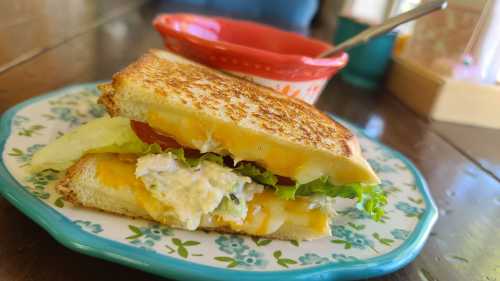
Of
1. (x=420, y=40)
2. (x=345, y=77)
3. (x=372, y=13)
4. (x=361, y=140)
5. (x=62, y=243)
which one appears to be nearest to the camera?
(x=62, y=243)

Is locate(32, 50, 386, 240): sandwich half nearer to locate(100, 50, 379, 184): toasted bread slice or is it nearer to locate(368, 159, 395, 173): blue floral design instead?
locate(100, 50, 379, 184): toasted bread slice

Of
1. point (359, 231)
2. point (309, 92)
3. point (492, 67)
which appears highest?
point (492, 67)

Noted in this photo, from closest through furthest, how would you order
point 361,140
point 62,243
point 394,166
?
point 62,243, point 394,166, point 361,140

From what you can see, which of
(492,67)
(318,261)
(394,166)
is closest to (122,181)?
(318,261)

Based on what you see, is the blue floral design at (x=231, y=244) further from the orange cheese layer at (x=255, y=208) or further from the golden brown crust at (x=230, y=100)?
the golden brown crust at (x=230, y=100)

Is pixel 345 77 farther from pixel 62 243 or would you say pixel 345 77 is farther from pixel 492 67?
pixel 62 243

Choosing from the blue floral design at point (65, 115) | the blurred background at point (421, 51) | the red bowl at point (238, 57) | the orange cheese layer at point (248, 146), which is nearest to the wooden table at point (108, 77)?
the blurred background at point (421, 51)

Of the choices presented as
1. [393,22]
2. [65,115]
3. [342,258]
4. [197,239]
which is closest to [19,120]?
[65,115]
